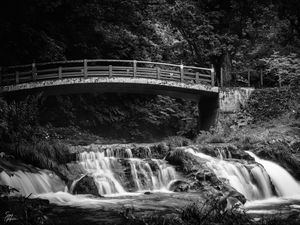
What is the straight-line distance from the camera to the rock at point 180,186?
40.3ft

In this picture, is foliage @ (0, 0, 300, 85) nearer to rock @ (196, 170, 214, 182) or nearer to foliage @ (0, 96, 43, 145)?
foliage @ (0, 96, 43, 145)

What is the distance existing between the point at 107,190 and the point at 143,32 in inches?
712

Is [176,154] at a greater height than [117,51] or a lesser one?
lesser

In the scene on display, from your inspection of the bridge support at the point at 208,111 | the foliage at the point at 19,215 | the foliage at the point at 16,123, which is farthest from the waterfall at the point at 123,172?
the bridge support at the point at 208,111

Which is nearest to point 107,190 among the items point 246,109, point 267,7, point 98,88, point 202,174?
point 202,174

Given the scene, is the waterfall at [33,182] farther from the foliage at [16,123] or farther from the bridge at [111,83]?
the bridge at [111,83]

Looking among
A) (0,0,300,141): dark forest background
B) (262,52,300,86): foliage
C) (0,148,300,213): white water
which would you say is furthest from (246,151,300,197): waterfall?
(262,52,300,86): foliage

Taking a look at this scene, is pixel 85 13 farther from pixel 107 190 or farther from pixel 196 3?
pixel 107 190

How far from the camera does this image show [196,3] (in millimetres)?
25047

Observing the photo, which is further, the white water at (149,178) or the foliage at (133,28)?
the foliage at (133,28)

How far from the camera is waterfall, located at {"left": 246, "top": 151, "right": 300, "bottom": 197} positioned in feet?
45.2

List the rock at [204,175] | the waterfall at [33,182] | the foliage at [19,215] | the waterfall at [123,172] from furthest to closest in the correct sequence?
the waterfall at [123,172]
the rock at [204,175]
the waterfall at [33,182]
the foliage at [19,215]

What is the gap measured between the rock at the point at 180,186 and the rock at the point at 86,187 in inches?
96.2

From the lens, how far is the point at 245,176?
13.8 meters
